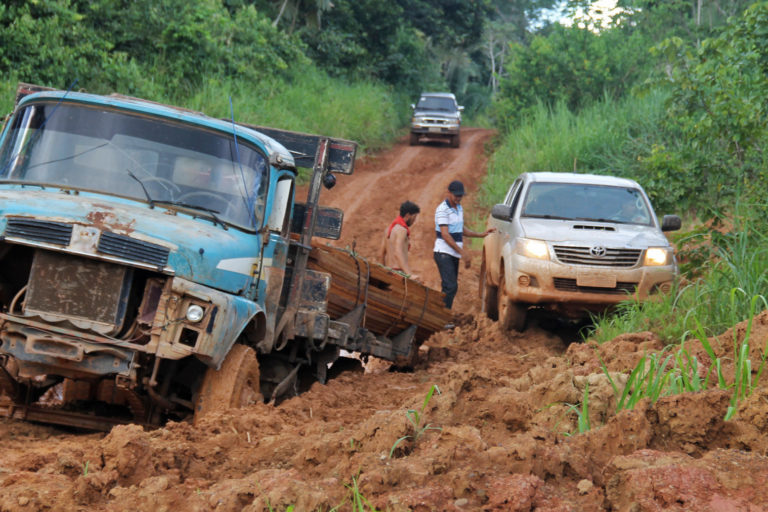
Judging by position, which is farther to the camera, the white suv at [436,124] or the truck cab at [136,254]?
the white suv at [436,124]

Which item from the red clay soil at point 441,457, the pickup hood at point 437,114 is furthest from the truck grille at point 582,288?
the pickup hood at point 437,114

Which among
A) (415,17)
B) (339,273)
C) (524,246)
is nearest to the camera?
(339,273)

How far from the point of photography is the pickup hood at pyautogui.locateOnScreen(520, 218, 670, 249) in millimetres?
10203

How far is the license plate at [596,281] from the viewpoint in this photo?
32.8 ft

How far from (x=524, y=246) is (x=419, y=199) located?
13.7 metres

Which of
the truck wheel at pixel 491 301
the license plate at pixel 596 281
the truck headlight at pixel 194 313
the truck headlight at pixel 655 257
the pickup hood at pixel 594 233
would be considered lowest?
the truck wheel at pixel 491 301

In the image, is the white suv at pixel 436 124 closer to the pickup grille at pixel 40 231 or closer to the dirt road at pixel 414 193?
the dirt road at pixel 414 193

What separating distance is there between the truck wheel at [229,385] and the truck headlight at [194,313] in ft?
1.76

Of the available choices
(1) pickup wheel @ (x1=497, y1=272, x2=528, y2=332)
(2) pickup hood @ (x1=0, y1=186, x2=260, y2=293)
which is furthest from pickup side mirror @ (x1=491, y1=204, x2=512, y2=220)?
(2) pickup hood @ (x1=0, y1=186, x2=260, y2=293)

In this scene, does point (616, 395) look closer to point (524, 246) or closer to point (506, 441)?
point (506, 441)

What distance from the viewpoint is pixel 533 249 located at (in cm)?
1021

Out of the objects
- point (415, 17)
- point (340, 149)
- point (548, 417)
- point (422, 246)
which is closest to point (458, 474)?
point (548, 417)

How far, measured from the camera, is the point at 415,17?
142 ft

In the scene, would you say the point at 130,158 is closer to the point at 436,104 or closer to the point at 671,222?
the point at 671,222
